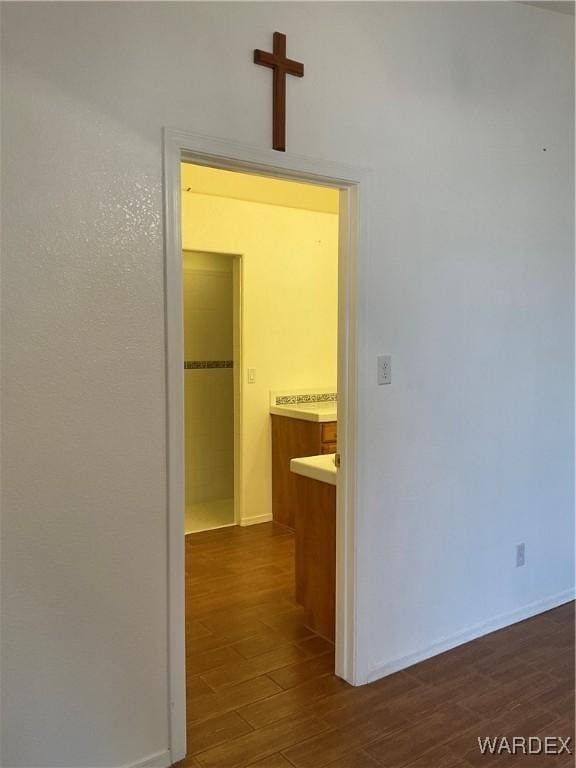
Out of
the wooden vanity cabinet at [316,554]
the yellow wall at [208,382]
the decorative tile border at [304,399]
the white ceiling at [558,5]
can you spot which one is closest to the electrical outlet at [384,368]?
the wooden vanity cabinet at [316,554]

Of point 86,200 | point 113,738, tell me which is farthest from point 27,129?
point 113,738

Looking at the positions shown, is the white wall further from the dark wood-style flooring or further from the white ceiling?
the dark wood-style flooring

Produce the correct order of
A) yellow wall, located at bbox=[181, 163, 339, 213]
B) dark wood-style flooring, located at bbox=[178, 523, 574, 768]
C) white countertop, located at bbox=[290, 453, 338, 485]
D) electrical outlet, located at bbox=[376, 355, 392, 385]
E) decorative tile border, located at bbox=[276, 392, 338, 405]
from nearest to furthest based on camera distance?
1. dark wood-style flooring, located at bbox=[178, 523, 574, 768]
2. electrical outlet, located at bbox=[376, 355, 392, 385]
3. white countertop, located at bbox=[290, 453, 338, 485]
4. yellow wall, located at bbox=[181, 163, 339, 213]
5. decorative tile border, located at bbox=[276, 392, 338, 405]

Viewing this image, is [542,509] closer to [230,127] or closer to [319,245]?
[230,127]

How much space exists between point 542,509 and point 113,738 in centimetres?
231

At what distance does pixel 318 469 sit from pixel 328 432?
1.68m

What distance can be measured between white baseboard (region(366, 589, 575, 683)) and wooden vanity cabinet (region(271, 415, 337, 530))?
179 cm

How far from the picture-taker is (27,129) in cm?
169

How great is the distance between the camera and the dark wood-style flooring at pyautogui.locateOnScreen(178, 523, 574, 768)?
2.07m

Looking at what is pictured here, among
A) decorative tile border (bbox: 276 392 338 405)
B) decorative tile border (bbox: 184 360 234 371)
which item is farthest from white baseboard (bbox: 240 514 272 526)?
decorative tile border (bbox: 184 360 234 371)

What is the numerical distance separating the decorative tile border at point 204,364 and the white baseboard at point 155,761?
361cm

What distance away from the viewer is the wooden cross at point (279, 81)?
2135mm

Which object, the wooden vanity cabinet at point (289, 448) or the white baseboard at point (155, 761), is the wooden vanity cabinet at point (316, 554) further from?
the wooden vanity cabinet at point (289, 448)

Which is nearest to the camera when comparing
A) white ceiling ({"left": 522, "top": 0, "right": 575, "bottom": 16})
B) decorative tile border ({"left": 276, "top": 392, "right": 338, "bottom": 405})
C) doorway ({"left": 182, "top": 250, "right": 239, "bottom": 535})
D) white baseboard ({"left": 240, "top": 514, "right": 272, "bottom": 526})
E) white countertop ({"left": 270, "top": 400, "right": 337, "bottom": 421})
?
white ceiling ({"left": 522, "top": 0, "right": 575, "bottom": 16})
